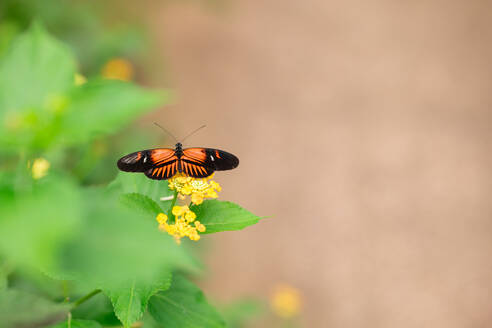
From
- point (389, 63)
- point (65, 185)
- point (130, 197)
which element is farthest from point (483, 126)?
point (65, 185)

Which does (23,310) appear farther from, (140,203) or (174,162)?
(174,162)

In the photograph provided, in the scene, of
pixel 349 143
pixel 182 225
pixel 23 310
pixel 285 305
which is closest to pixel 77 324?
pixel 23 310

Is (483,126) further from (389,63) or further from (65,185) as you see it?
(65,185)

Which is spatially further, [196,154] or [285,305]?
[285,305]

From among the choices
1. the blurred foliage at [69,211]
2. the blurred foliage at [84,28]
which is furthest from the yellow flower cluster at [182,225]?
the blurred foliage at [84,28]

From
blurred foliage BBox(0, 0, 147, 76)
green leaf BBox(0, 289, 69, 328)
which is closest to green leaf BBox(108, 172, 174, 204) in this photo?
green leaf BBox(0, 289, 69, 328)

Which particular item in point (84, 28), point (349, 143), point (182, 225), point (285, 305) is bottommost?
point (182, 225)
